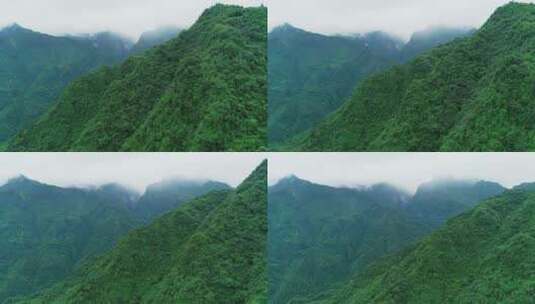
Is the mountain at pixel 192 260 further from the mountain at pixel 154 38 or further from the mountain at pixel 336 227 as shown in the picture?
the mountain at pixel 154 38

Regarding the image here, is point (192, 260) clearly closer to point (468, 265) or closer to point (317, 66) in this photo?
point (317, 66)

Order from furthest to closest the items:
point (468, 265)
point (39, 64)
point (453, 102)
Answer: point (39, 64)
point (468, 265)
point (453, 102)

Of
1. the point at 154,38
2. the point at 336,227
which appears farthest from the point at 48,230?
the point at 336,227

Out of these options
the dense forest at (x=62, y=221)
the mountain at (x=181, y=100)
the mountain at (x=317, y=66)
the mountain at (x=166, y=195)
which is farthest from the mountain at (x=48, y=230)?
the mountain at (x=317, y=66)

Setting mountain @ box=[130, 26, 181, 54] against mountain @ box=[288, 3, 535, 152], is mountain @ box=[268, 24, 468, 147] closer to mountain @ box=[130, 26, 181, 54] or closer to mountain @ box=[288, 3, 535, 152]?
mountain @ box=[288, 3, 535, 152]

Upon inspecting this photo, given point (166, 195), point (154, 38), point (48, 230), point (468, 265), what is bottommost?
point (468, 265)

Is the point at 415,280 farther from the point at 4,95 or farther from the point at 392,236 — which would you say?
the point at 4,95

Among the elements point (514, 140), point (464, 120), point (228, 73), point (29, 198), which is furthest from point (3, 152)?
point (514, 140)
